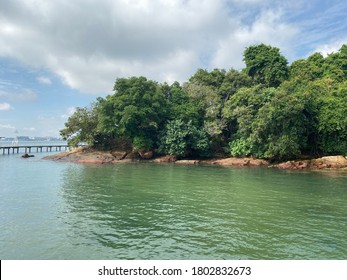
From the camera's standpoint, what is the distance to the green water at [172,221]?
9.17 meters

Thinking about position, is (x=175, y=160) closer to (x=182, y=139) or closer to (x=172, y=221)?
(x=182, y=139)

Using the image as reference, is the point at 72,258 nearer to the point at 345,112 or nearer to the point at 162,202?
the point at 162,202

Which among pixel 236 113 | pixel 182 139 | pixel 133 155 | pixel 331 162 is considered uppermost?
pixel 236 113

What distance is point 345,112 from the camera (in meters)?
33.9

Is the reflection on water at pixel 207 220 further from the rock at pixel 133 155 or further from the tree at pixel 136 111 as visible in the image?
the rock at pixel 133 155

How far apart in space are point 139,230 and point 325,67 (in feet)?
169

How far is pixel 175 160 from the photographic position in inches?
1738

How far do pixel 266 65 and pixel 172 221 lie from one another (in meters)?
48.0

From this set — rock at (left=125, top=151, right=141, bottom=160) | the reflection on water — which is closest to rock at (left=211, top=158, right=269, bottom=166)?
rock at (left=125, top=151, right=141, bottom=160)

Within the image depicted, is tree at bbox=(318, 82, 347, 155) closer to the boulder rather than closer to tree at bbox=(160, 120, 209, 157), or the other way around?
the boulder


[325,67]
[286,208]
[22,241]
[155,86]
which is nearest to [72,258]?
[22,241]

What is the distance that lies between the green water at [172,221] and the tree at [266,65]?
113ft

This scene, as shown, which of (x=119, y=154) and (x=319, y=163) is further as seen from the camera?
(x=119, y=154)

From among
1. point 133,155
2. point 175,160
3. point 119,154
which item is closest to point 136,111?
point 133,155
